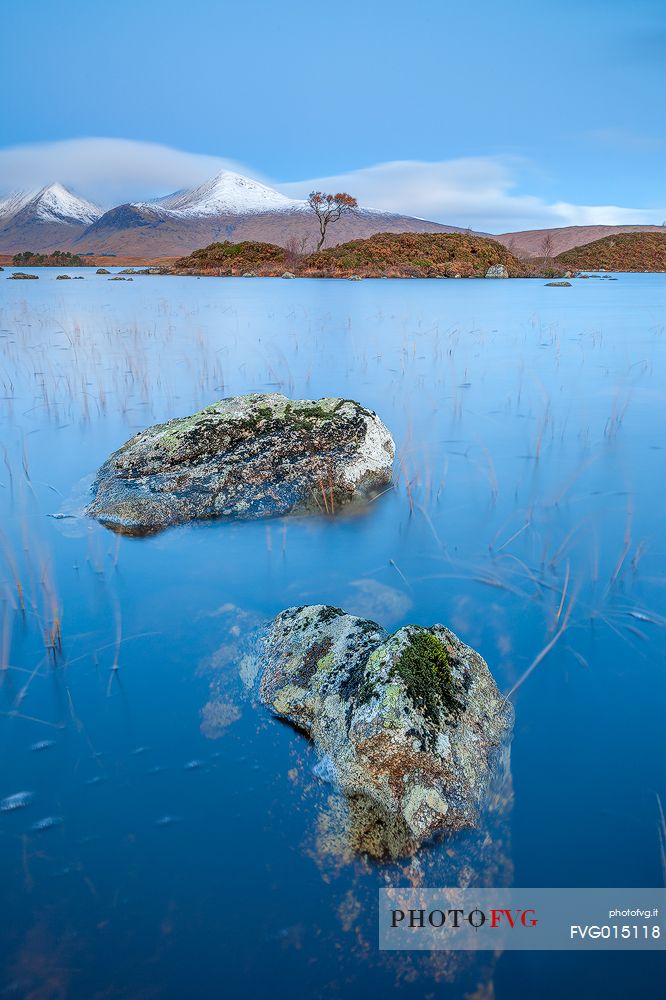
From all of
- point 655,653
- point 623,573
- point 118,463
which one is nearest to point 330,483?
point 118,463

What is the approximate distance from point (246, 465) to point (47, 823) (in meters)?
3.68

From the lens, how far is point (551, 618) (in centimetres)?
394

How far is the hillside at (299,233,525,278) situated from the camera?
5522 cm

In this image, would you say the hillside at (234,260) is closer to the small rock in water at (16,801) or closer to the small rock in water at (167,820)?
the small rock in water at (16,801)

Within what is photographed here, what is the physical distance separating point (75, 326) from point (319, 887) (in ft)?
64.6

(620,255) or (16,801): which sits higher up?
(620,255)

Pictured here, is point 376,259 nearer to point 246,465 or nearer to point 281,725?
point 246,465

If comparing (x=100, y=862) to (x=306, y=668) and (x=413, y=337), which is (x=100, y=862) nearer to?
(x=306, y=668)

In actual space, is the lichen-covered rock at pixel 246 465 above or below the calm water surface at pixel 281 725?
above

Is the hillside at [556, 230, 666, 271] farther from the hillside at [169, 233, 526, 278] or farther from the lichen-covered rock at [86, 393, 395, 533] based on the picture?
the lichen-covered rock at [86, 393, 395, 533]

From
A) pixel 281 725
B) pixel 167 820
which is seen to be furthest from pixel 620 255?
pixel 167 820

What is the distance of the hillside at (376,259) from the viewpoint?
5544 cm

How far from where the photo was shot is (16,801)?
2627 millimetres

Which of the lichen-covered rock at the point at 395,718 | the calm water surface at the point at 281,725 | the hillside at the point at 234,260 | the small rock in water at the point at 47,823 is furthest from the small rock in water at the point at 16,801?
the hillside at the point at 234,260
